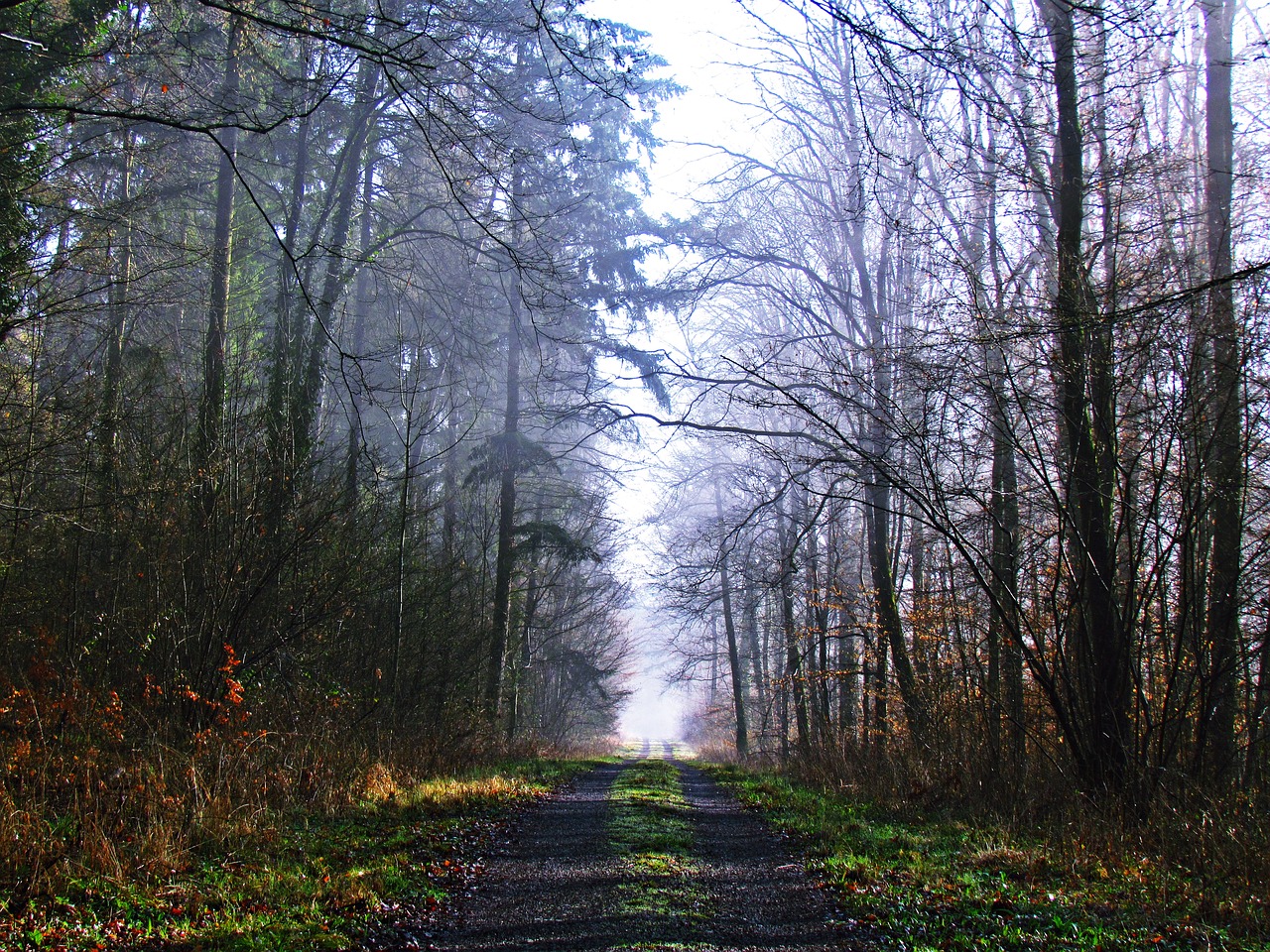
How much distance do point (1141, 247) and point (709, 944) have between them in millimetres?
7843

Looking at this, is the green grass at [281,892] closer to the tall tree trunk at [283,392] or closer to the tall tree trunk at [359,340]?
the tall tree trunk at [359,340]

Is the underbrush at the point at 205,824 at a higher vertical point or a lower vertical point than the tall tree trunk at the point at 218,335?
lower

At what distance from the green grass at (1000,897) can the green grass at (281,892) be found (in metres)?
2.74

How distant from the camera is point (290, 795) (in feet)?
21.6

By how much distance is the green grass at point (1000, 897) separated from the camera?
399 centimetres

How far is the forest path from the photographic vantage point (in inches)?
170

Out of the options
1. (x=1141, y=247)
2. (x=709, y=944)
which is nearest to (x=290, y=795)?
(x=709, y=944)

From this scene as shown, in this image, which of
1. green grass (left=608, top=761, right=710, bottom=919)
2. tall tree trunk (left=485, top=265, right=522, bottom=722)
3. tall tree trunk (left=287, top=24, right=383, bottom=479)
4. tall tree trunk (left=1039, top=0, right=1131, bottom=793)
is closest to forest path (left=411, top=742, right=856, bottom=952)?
green grass (left=608, top=761, right=710, bottom=919)

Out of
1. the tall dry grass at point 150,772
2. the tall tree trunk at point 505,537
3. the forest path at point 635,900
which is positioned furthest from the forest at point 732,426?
the forest path at point 635,900

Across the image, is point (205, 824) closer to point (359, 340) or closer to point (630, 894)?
point (630, 894)

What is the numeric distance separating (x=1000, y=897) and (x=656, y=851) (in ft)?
9.35

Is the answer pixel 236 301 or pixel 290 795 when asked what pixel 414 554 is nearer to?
pixel 290 795

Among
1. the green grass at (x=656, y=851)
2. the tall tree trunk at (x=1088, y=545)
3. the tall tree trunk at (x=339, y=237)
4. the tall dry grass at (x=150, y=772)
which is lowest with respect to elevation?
the green grass at (x=656, y=851)

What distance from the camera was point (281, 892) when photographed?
182 inches
